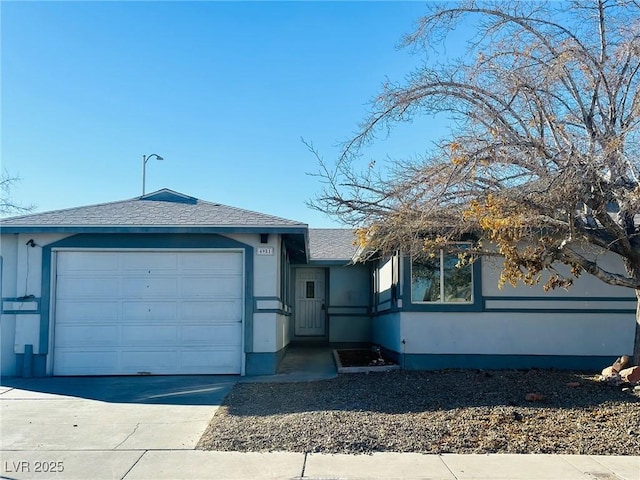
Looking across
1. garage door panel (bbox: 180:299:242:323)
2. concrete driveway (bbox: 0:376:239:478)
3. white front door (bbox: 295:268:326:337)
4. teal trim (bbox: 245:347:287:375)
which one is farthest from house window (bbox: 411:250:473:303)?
white front door (bbox: 295:268:326:337)

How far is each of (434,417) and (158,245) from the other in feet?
20.4

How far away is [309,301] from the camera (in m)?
18.8

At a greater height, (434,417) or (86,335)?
(86,335)

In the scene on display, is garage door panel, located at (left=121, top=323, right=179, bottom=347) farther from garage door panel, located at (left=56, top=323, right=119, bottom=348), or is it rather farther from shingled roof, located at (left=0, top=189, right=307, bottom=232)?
shingled roof, located at (left=0, top=189, right=307, bottom=232)

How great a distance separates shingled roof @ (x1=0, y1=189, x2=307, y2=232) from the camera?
10602 mm

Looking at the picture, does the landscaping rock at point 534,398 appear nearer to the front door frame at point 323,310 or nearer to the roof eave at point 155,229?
the roof eave at point 155,229

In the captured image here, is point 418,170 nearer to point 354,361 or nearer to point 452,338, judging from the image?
point 452,338

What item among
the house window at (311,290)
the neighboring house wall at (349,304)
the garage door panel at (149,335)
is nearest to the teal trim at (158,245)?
the garage door panel at (149,335)

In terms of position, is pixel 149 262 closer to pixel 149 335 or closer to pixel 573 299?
pixel 149 335

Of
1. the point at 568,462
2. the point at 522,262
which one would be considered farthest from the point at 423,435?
the point at 522,262

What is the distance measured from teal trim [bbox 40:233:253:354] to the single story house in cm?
2

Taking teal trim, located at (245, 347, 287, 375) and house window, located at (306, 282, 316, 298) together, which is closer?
teal trim, located at (245, 347, 287, 375)

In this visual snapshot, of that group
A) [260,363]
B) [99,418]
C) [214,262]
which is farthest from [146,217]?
[99,418]

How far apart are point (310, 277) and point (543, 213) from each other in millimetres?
11297
